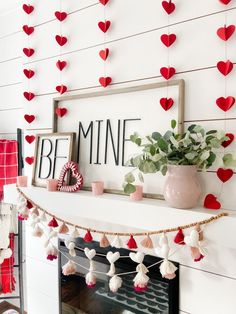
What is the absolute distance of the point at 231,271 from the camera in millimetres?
1064

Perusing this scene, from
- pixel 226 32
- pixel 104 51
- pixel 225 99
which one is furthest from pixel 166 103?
pixel 104 51

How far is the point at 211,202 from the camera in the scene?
1049 millimetres

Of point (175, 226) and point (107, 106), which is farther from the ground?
point (107, 106)

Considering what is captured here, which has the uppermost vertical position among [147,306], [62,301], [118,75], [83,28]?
[83,28]

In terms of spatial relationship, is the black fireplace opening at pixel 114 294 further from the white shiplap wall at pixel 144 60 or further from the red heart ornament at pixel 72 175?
the red heart ornament at pixel 72 175

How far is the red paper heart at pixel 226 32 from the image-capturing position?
40.1 inches

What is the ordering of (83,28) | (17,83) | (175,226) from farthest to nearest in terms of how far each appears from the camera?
(17,83)
(83,28)
(175,226)

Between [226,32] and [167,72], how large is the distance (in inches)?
10.7

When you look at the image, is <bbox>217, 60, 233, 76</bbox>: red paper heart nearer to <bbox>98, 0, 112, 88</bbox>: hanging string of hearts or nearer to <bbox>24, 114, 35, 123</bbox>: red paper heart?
<bbox>98, 0, 112, 88</bbox>: hanging string of hearts

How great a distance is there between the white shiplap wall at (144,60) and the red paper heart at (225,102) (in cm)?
3

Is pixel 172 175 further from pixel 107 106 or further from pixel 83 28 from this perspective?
pixel 83 28

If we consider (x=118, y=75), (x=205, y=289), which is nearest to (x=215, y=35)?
(x=118, y=75)

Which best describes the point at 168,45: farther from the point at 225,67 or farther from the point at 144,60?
the point at 225,67

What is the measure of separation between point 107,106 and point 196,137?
503mm
